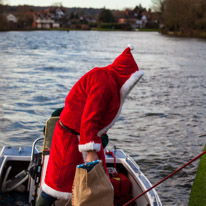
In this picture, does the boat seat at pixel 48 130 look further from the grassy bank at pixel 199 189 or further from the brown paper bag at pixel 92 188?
the grassy bank at pixel 199 189

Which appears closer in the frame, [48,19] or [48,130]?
[48,130]

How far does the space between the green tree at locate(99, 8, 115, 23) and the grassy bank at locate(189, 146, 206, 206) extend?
140428 mm

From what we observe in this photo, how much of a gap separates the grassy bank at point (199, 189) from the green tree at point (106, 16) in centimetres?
14043

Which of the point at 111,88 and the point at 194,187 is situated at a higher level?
the point at 111,88

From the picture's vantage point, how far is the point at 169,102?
14.9 metres

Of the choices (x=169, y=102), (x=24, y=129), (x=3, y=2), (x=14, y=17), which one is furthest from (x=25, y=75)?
(x=14, y=17)

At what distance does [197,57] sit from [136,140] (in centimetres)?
2631

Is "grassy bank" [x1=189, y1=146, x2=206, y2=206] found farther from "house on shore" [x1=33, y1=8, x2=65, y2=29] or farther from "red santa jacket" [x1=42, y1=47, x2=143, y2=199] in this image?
"house on shore" [x1=33, y1=8, x2=65, y2=29]

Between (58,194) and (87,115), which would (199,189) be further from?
(87,115)

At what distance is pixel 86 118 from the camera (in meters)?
2.48

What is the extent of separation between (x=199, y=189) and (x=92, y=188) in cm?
429

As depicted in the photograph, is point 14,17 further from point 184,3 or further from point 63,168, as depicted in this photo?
point 63,168

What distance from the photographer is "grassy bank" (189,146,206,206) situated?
5.74 meters

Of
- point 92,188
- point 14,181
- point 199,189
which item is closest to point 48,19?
point 199,189
